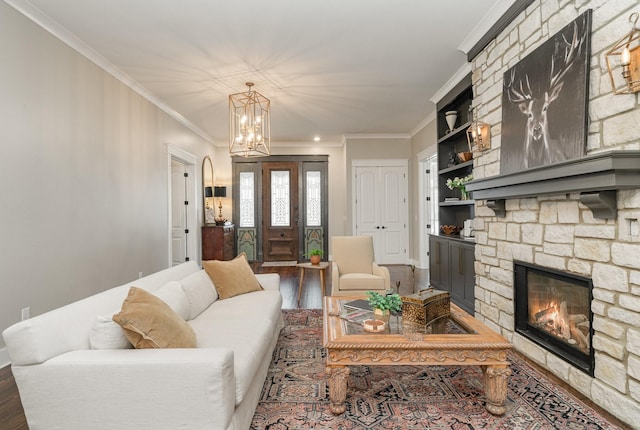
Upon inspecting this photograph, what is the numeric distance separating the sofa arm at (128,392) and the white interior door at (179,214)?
224 inches

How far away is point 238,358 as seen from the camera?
73.2 inches

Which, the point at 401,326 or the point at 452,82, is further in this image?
the point at 452,82

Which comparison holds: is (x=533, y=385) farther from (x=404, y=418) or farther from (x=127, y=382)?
(x=127, y=382)

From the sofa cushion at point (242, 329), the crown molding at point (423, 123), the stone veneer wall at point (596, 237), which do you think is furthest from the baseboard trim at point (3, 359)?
the crown molding at point (423, 123)

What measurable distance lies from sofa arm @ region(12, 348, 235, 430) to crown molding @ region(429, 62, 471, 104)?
4.15m

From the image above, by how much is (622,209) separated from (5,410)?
374 centimetres

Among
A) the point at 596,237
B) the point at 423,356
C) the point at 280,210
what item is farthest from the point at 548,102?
the point at 280,210

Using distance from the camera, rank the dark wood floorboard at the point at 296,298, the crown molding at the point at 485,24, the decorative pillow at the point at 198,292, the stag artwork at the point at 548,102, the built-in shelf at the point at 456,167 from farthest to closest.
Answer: the built-in shelf at the point at 456,167 → the crown molding at the point at 485,24 → the decorative pillow at the point at 198,292 → the stag artwork at the point at 548,102 → the dark wood floorboard at the point at 296,298

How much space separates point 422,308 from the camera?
2.26 meters

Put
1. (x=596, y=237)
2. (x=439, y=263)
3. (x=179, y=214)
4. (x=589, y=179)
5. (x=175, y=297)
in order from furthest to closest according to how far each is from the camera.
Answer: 1. (x=179, y=214)
2. (x=439, y=263)
3. (x=175, y=297)
4. (x=596, y=237)
5. (x=589, y=179)

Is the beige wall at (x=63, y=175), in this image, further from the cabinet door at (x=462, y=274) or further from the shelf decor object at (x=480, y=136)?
the cabinet door at (x=462, y=274)

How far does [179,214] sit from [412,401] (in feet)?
19.9

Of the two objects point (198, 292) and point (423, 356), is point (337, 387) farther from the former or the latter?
point (198, 292)

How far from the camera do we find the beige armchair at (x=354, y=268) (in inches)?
157
